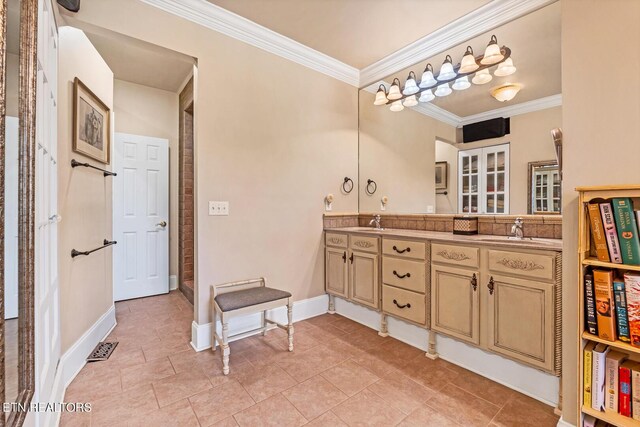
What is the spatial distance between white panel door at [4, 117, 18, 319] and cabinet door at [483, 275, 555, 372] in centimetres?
227

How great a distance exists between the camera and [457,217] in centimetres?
251

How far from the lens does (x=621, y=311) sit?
121cm

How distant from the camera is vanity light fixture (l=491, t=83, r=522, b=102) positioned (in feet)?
7.34

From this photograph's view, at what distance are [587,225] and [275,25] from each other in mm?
2672

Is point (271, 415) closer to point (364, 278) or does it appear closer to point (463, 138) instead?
point (364, 278)

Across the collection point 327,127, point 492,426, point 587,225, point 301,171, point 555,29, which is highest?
point 555,29

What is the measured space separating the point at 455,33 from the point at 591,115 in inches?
62.1

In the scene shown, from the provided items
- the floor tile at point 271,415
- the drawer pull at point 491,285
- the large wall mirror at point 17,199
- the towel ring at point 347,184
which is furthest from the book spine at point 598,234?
the towel ring at point 347,184

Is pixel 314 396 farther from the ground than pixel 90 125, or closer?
closer

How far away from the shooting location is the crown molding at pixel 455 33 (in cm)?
212

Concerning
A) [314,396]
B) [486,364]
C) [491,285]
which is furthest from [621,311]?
[314,396]

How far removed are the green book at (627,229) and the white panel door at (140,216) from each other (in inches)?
165

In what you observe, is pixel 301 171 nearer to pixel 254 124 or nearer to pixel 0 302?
pixel 254 124

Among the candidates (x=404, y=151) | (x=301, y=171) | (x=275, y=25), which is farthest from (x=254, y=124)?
(x=404, y=151)
